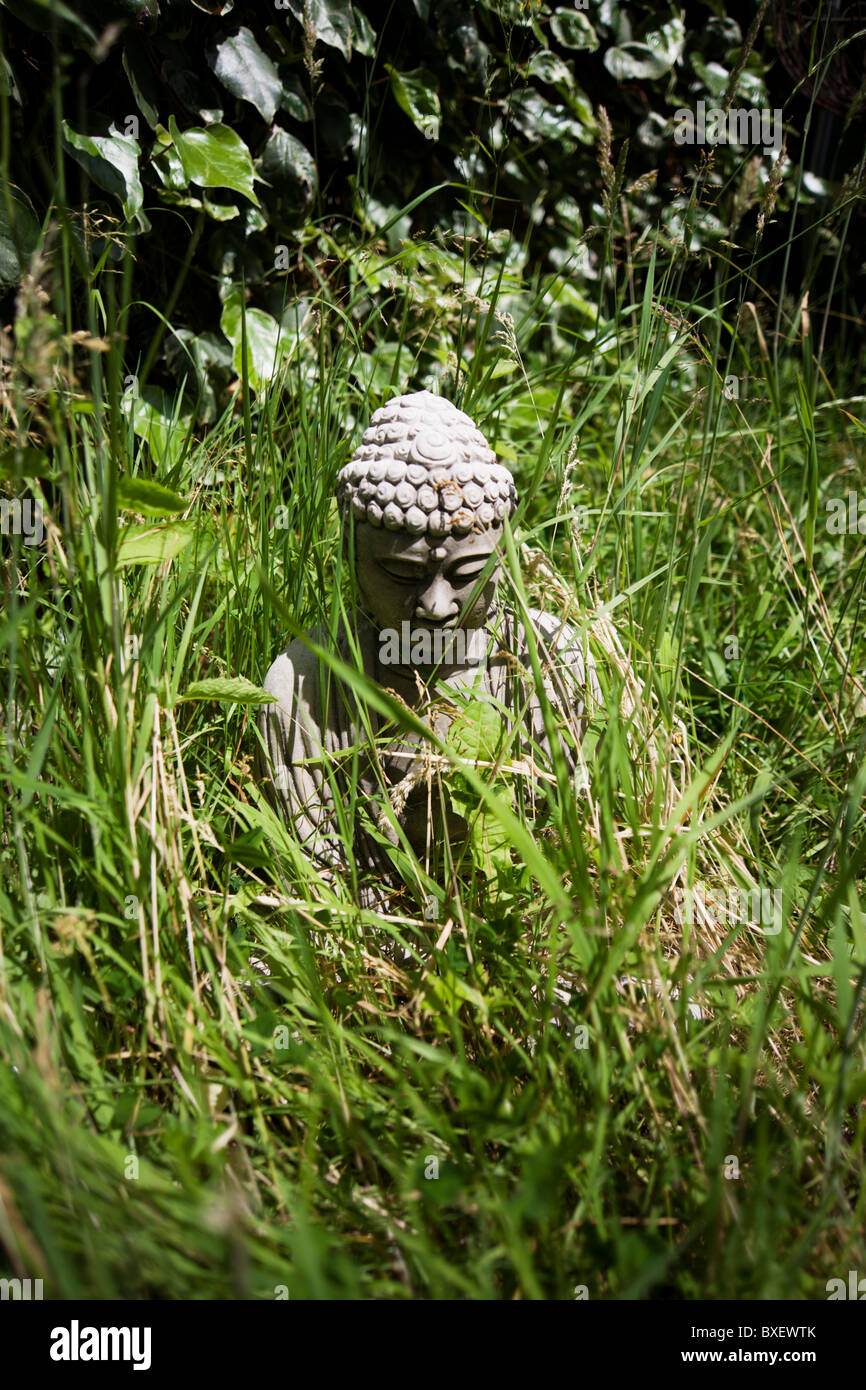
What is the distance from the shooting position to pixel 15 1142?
1181 mm

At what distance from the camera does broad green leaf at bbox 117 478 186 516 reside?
56.1 inches

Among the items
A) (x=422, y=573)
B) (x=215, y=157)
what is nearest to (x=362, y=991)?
(x=422, y=573)

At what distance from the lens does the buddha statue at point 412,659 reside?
1.66 meters

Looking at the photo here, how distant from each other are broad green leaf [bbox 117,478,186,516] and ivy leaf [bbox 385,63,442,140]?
77.5 inches

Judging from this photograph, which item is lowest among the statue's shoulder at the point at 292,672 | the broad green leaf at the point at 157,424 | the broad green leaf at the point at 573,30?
the statue's shoulder at the point at 292,672

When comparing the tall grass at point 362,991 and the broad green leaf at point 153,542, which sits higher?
the broad green leaf at point 153,542

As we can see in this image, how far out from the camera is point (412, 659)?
1807 mm

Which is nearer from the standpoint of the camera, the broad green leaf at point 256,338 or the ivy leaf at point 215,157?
the ivy leaf at point 215,157

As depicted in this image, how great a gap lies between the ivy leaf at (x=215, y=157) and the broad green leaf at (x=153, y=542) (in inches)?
51.3

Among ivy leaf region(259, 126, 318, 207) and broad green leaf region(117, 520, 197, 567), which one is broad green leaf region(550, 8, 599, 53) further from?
broad green leaf region(117, 520, 197, 567)

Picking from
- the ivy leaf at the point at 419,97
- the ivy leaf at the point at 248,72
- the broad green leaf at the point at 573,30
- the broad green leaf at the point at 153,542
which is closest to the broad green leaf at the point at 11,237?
the ivy leaf at the point at 248,72

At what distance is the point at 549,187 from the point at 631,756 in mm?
2596

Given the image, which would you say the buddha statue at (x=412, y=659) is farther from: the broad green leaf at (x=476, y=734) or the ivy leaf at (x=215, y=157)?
the ivy leaf at (x=215, y=157)
